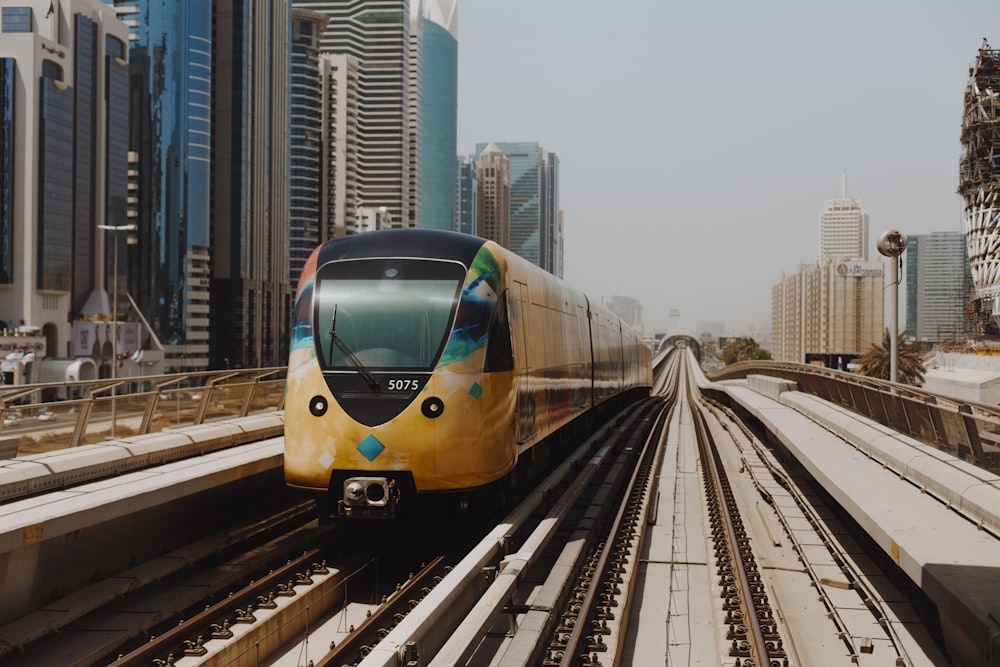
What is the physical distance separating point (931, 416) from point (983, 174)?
7734 cm

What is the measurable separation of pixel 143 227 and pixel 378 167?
75684mm

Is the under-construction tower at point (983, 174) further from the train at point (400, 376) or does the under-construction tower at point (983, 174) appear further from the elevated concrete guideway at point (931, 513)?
the train at point (400, 376)

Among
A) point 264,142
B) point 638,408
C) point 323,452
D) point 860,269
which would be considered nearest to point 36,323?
point 264,142

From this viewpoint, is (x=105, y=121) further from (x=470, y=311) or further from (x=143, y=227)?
Answer: (x=470, y=311)

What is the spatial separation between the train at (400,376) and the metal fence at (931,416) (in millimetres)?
4895

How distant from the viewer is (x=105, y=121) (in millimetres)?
105062

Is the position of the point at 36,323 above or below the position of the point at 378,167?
below

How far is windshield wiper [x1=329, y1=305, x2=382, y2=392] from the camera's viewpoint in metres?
9.73

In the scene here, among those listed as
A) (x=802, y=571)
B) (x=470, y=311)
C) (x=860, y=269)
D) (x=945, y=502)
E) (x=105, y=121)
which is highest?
(x=105, y=121)

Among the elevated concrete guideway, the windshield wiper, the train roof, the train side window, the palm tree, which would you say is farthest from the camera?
the palm tree

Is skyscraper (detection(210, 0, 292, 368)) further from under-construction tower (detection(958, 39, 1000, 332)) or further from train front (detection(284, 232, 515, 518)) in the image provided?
train front (detection(284, 232, 515, 518))

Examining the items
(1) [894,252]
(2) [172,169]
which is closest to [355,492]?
(1) [894,252]

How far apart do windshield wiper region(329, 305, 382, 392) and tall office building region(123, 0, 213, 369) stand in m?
111

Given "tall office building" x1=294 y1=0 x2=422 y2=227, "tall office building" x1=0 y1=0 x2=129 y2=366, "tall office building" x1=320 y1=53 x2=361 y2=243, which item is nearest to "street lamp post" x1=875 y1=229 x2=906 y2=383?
"tall office building" x1=0 y1=0 x2=129 y2=366
